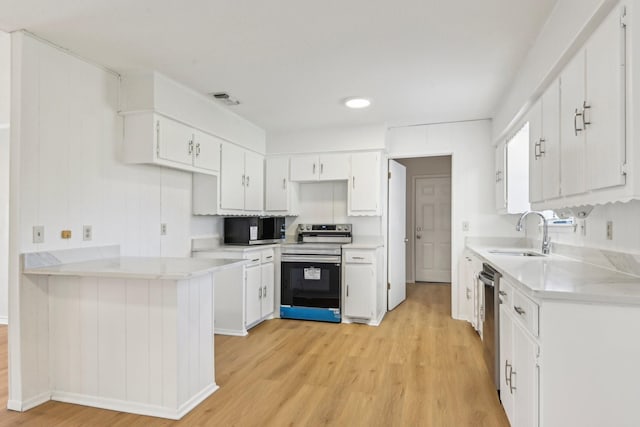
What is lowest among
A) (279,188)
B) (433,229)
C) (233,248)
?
(233,248)

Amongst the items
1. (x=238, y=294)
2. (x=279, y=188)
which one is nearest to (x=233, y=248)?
(x=238, y=294)

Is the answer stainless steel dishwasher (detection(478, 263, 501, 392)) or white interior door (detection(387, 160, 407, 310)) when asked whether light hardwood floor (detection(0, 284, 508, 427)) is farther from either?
white interior door (detection(387, 160, 407, 310))

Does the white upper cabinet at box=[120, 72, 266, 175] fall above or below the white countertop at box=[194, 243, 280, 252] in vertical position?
above

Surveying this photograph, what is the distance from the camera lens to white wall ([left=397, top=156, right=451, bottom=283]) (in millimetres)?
6887

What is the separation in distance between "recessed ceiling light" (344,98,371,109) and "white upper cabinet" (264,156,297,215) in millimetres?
1364

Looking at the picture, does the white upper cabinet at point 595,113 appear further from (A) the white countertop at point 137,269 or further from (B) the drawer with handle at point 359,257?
(B) the drawer with handle at point 359,257

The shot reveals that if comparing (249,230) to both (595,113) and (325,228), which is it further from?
(595,113)

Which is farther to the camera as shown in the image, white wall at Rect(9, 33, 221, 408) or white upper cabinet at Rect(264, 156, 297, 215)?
white upper cabinet at Rect(264, 156, 297, 215)

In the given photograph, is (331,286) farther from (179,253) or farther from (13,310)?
(13,310)

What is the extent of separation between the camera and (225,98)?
3615 mm

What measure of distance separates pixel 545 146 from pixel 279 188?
3.20 m

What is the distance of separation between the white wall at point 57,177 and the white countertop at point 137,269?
0.68 feet

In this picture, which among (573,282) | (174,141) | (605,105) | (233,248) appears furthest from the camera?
(233,248)

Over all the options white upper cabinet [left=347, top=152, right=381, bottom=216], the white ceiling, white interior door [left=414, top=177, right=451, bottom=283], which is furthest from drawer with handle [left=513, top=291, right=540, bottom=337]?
white interior door [left=414, top=177, right=451, bottom=283]
